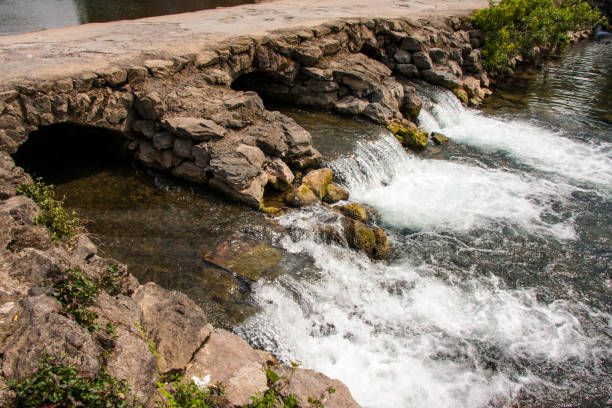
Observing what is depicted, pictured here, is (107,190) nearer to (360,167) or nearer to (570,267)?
(360,167)

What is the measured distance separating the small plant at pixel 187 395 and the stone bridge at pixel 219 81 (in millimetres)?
4917

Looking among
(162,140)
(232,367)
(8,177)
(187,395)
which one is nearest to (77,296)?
(187,395)

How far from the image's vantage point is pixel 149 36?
39.2ft

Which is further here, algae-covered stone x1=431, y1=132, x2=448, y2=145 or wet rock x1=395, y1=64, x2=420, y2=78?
wet rock x1=395, y1=64, x2=420, y2=78

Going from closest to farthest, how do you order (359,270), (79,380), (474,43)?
(79,380), (359,270), (474,43)

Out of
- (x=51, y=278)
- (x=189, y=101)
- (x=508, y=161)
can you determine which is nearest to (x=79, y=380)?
(x=51, y=278)

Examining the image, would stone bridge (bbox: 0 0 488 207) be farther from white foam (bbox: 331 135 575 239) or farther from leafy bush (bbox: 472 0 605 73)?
leafy bush (bbox: 472 0 605 73)

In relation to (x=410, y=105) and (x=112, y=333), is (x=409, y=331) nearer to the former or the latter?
(x=112, y=333)

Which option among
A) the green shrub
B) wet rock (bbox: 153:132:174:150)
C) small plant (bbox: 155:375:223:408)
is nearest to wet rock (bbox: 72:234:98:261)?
the green shrub

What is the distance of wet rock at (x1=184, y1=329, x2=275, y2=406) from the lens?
452 centimetres

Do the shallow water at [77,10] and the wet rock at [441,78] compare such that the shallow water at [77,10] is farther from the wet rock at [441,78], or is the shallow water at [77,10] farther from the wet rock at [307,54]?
the wet rock at [441,78]

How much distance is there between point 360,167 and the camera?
11.0 m

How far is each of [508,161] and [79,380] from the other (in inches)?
512

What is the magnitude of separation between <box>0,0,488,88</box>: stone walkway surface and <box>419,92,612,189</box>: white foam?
16.7 ft
